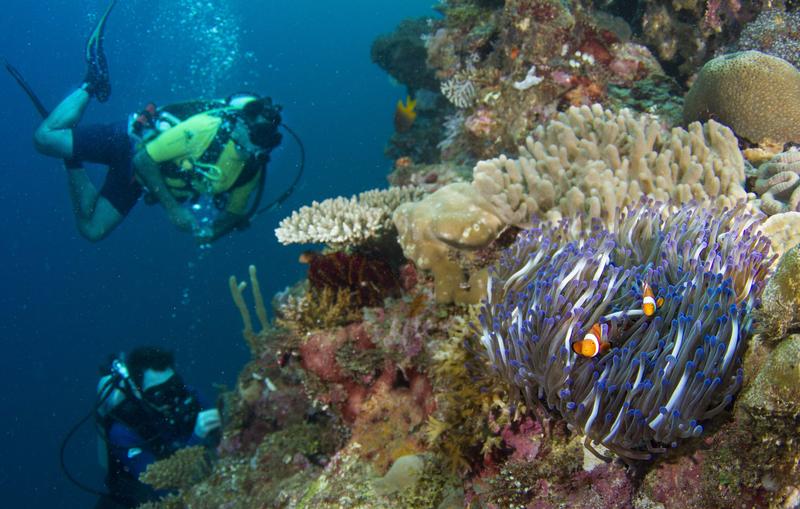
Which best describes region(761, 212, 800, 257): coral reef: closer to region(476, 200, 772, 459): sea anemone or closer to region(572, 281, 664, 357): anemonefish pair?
region(476, 200, 772, 459): sea anemone

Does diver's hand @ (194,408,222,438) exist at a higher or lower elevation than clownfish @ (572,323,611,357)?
lower

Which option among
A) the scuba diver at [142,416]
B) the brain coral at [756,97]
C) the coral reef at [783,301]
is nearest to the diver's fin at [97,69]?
the scuba diver at [142,416]

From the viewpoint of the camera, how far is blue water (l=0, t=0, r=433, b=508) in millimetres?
44656

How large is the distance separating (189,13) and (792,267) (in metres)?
85.4

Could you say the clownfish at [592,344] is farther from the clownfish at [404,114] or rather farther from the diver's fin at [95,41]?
the diver's fin at [95,41]

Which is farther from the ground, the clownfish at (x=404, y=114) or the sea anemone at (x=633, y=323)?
the sea anemone at (x=633, y=323)

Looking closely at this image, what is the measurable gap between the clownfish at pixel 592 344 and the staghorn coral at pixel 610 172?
1360 millimetres

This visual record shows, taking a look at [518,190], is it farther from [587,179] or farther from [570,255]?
[570,255]

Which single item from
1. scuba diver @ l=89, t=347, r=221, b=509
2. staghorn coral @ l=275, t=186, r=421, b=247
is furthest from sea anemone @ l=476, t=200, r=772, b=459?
scuba diver @ l=89, t=347, r=221, b=509

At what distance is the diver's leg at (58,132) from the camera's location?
8586mm

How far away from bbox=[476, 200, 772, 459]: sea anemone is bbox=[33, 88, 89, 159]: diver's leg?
9.17 metres

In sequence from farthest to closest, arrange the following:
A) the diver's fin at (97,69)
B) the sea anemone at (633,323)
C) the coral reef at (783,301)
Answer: the diver's fin at (97,69), the sea anemone at (633,323), the coral reef at (783,301)

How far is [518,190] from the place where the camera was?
138 inches

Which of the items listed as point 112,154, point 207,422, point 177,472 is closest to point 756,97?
point 207,422
